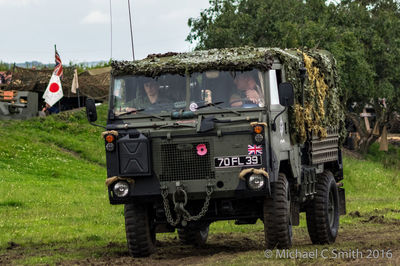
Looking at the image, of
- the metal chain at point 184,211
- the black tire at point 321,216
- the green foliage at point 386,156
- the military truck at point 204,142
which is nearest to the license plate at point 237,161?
the military truck at point 204,142

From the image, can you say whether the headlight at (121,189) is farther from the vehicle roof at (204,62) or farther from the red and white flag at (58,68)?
the red and white flag at (58,68)

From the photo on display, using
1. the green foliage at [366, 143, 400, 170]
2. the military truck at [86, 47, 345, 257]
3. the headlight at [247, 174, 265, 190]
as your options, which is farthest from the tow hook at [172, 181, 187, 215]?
the green foliage at [366, 143, 400, 170]

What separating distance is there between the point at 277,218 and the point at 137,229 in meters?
2.08

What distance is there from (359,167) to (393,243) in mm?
27583

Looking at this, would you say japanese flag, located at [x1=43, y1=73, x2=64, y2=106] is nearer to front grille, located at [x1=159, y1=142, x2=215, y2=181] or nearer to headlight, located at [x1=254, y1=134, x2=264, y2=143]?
front grille, located at [x1=159, y1=142, x2=215, y2=181]

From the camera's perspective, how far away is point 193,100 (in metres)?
13.1

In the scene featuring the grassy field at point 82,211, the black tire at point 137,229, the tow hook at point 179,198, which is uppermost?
the tow hook at point 179,198

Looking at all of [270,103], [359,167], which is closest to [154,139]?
[270,103]

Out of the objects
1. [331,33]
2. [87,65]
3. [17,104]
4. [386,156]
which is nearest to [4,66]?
[87,65]

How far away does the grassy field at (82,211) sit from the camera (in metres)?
14.0

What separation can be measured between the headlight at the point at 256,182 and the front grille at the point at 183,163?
21.4 inches

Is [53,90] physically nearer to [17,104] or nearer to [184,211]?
[17,104]

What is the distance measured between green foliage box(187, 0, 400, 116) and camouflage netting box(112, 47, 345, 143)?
A: 86.2 ft

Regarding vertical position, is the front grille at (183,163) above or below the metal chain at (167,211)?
above
